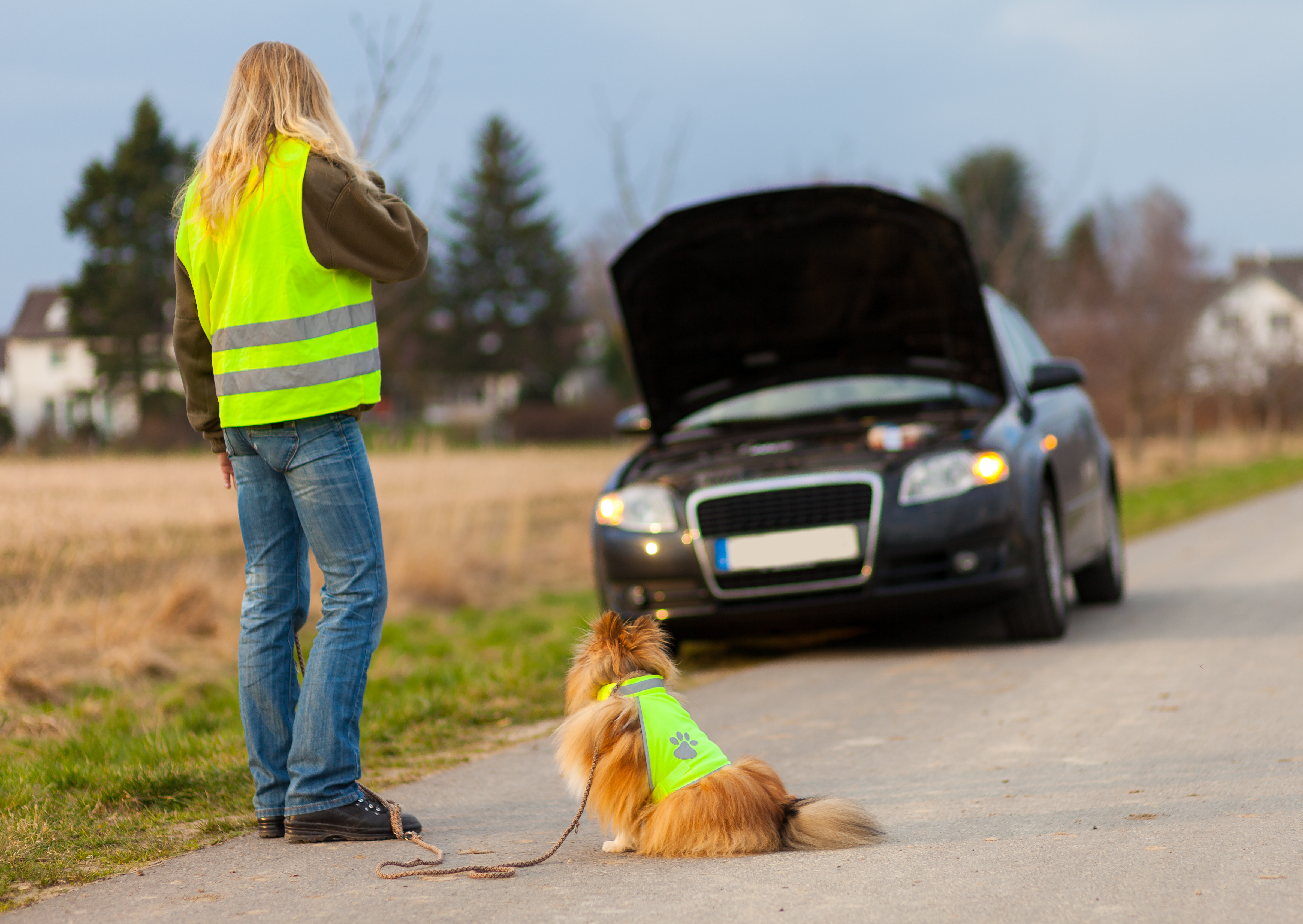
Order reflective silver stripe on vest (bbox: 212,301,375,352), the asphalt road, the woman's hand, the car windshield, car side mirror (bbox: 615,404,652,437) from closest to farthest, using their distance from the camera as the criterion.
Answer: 1. the asphalt road
2. reflective silver stripe on vest (bbox: 212,301,375,352)
3. the woman's hand
4. the car windshield
5. car side mirror (bbox: 615,404,652,437)

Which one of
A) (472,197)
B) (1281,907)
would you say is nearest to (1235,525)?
(1281,907)

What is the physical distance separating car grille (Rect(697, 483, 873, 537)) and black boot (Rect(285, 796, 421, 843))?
9.87ft

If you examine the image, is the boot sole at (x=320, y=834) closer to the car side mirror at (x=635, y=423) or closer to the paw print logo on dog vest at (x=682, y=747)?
the paw print logo on dog vest at (x=682, y=747)

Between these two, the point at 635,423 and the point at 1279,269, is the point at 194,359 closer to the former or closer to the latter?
the point at 635,423

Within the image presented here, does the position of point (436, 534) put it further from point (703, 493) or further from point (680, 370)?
Result: point (703, 493)

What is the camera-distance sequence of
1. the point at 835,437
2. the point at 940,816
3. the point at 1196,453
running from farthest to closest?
the point at 1196,453 < the point at 835,437 < the point at 940,816

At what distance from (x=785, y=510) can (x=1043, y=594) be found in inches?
56.8

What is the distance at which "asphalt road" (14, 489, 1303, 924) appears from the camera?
3.10 meters

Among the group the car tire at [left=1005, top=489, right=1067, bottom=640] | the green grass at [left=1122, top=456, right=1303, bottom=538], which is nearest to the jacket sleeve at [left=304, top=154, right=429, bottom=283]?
the car tire at [left=1005, top=489, right=1067, bottom=640]

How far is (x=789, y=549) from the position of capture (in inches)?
255

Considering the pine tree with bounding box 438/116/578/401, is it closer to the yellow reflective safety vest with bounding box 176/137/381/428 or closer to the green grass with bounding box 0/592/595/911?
the green grass with bounding box 0/592/595/911

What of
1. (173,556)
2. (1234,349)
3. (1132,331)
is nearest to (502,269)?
(1234,349)

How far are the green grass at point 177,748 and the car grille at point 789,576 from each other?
1.02 meters

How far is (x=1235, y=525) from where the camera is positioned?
14891 mm
